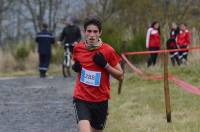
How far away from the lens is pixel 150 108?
40.0 feet

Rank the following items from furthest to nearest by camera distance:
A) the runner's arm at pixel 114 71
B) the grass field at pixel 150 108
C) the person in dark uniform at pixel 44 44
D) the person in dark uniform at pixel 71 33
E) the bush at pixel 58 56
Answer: the bush at pixel 58 56 → the person in dark uniform at pixel 44 44 → the person in dark uniform at pixel 71 33 → the grass field at pixel 150 108 → the runner's arm at pixel 114 71

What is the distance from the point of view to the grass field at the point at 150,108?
10.0 metres

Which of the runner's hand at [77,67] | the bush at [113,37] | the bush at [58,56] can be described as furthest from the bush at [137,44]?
the runner's hand at [77,67]

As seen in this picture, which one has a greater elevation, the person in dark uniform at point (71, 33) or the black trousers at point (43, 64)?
the person in dark uniform at point (71, 33)

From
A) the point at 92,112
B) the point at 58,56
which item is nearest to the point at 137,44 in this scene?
the point at 58,56

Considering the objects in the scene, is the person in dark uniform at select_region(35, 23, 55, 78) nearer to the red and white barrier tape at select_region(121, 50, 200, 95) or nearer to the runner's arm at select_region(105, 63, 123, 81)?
the red and white barrier tape at select_region(121, 50, 200, 95)

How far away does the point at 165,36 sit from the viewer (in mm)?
26422

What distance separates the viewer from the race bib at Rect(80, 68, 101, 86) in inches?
294

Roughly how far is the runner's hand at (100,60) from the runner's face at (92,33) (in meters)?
0.15

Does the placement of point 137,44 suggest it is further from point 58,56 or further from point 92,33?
point 92,33

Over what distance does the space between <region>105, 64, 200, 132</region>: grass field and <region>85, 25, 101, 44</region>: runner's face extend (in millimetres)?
2657

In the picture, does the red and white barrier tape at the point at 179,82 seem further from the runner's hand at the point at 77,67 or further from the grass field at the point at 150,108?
the runner's hand at the point at 77,67

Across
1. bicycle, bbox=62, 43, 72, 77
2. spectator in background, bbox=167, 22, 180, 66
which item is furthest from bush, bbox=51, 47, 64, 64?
bicycle, bbox=62, 43, 72, 77

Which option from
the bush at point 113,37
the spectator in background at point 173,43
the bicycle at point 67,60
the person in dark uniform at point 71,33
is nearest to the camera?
the person in dark uniform at point 71,33
